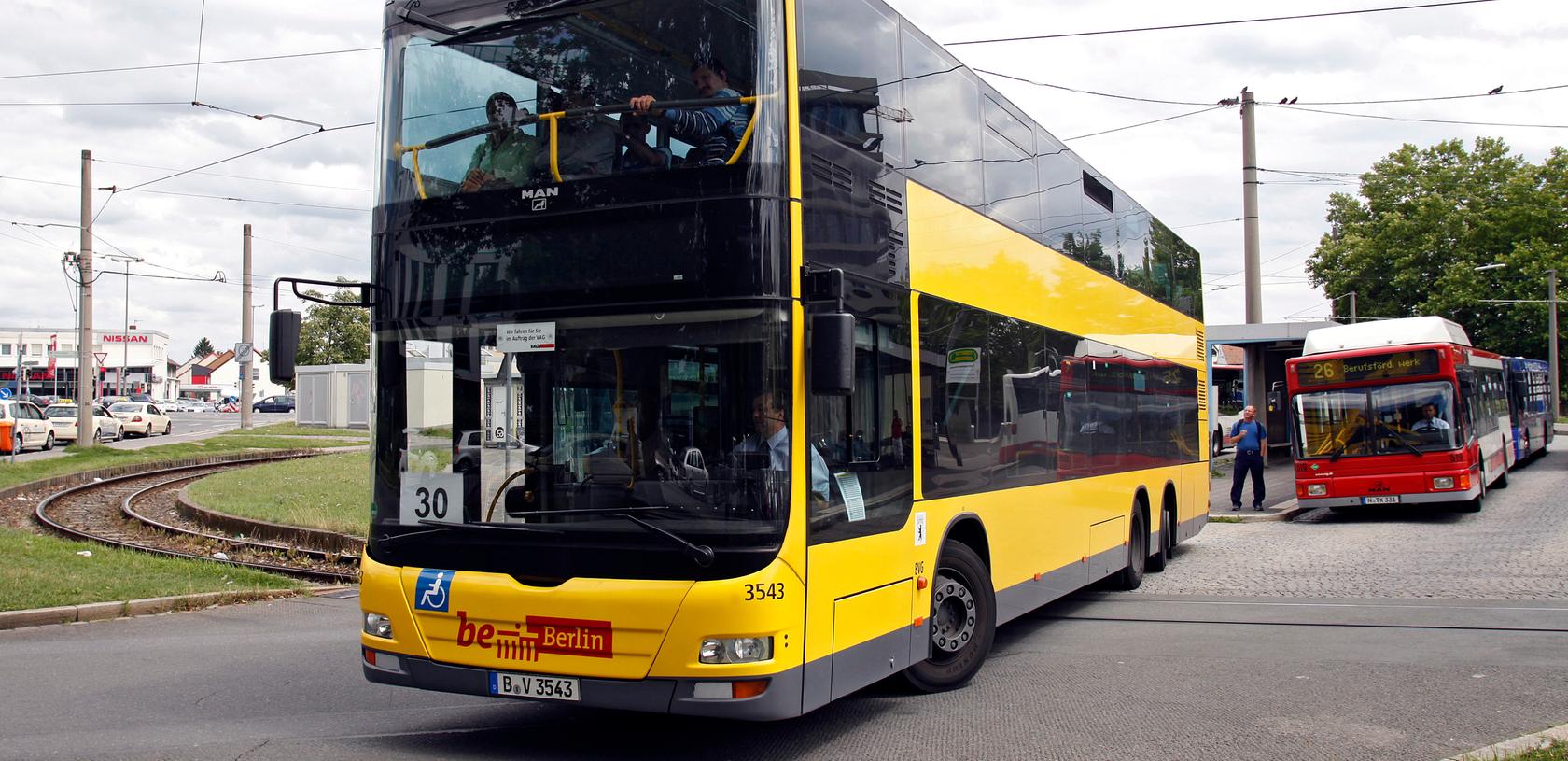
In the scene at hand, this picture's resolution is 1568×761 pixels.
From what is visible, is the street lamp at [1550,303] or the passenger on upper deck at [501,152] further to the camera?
the street lamp at [1550,303]

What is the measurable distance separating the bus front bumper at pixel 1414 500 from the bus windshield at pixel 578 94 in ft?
54.5

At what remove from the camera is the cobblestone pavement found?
485 inches

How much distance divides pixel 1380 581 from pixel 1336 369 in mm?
7700

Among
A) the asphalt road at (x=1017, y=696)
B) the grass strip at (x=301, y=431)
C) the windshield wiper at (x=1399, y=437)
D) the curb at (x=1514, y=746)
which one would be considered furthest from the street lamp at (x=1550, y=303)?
the curb at (x=1514, y=746)

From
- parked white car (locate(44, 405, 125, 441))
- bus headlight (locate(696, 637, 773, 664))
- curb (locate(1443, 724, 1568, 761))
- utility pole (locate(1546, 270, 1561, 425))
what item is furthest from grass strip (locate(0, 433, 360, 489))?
utility pole (locate(1546, 270, 1561, 425))

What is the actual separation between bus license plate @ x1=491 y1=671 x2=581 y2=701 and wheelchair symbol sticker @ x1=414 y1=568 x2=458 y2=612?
436 millimetres

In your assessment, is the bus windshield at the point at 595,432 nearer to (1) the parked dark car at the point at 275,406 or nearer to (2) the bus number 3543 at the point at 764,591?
(2) the bus number 3543 at the point at 764,591

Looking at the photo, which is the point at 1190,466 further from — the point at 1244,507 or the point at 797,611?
the point at 797,611

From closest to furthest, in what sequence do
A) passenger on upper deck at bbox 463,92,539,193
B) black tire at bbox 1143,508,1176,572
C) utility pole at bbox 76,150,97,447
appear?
passenger on upper deck at bbox 463,92,539,193
black tire at bbox 1143,508,1176,572
utility pole at bbox 76,150,97,447

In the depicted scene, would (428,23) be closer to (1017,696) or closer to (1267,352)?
(1017,696)

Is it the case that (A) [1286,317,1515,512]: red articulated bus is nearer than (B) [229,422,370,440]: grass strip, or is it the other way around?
(A) [1286,317,1515,512]: red articulated bus

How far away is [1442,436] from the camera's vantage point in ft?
62.5

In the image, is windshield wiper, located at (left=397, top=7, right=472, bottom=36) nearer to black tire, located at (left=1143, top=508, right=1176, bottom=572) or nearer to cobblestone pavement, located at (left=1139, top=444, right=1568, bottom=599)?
cobblestone pavement, located at (left=1139, top=444, right=1568, bottom=599)

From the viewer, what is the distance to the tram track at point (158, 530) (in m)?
14.8
